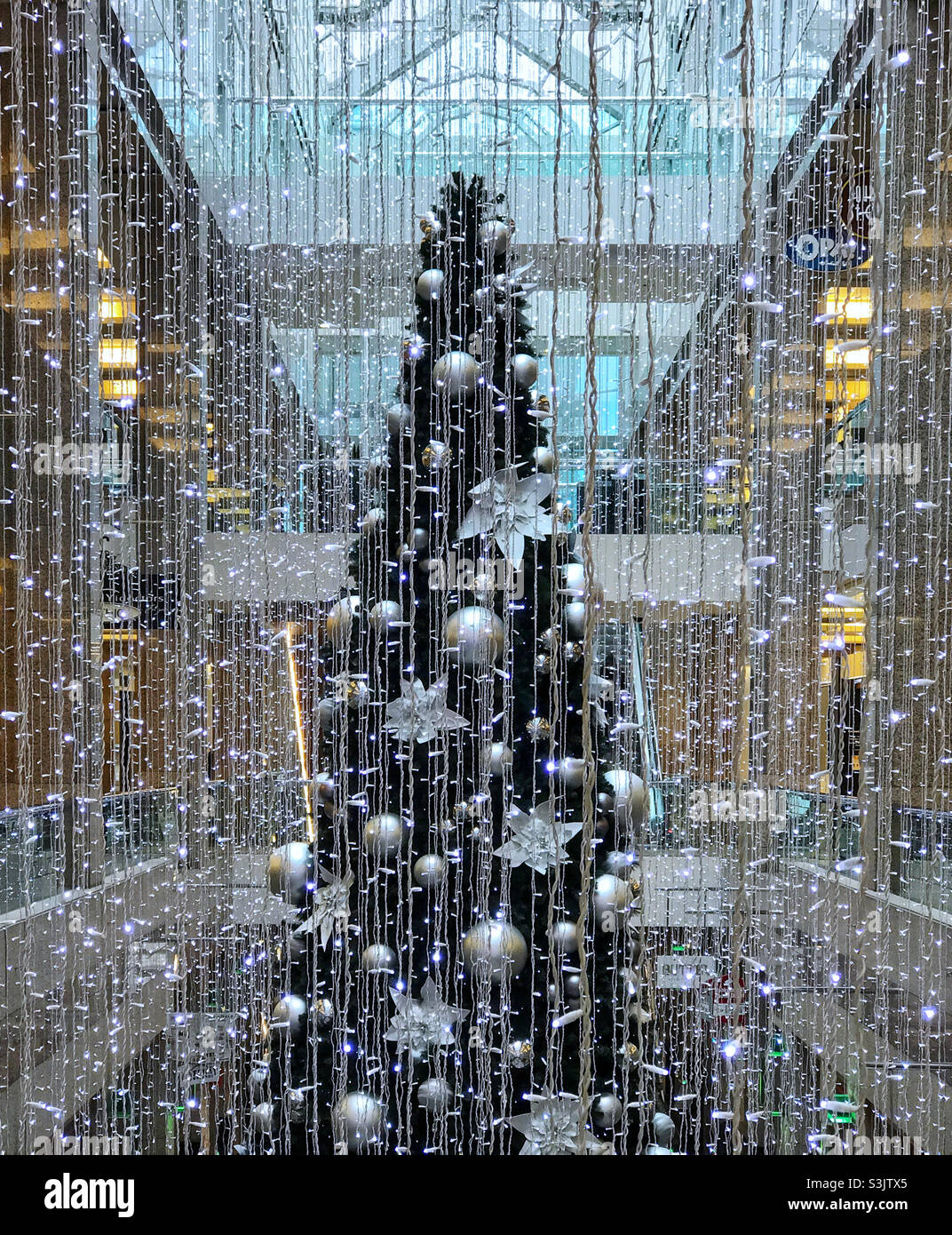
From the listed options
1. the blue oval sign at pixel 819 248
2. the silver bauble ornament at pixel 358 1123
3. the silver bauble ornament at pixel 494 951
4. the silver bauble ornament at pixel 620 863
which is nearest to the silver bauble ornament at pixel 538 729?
the silver bauble ornament at pixel 620 863

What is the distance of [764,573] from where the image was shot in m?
3.53

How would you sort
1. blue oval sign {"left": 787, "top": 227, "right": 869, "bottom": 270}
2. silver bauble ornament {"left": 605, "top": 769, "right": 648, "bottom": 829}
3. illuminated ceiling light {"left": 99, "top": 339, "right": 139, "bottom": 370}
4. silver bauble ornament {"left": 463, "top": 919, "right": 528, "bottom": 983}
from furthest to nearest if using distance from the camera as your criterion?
illuminated ceiling light {"left": 99, "top": 339, "right": 139, "bottom": 370} → blue oval sign {"left": 787, "top": 227, "right": 869, "bottom": 270} → silver bauble ornament {"left": 605, "top": 769, "right": 648, "bottom": 829} → silver bauble ornament {"left": 463, "top": 919, "right": 528, "bottom": 983}

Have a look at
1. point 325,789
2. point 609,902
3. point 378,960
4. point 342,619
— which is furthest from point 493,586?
point 378,960

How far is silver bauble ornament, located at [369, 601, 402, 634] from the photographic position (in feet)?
7.14

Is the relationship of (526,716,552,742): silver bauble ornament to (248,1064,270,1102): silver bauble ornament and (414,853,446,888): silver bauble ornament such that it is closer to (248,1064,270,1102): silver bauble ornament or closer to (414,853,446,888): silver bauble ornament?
(414,853,446,888): silver bauble ornament

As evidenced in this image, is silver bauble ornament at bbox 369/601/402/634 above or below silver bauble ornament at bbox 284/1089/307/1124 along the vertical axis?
above

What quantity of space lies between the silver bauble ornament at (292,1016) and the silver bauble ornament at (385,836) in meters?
0.40

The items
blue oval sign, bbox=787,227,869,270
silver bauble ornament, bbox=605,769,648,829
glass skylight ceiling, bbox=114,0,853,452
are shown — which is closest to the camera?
silver bauble ornament, bbox=605,769,648,829

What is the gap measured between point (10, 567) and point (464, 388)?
3.07 metres

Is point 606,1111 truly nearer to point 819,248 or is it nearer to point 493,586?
point 493,586

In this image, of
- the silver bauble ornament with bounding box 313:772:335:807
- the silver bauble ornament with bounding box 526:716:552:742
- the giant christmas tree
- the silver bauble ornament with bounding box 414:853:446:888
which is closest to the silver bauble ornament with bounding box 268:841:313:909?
the giant christmas tree

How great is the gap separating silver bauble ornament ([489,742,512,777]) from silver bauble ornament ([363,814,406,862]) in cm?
25
